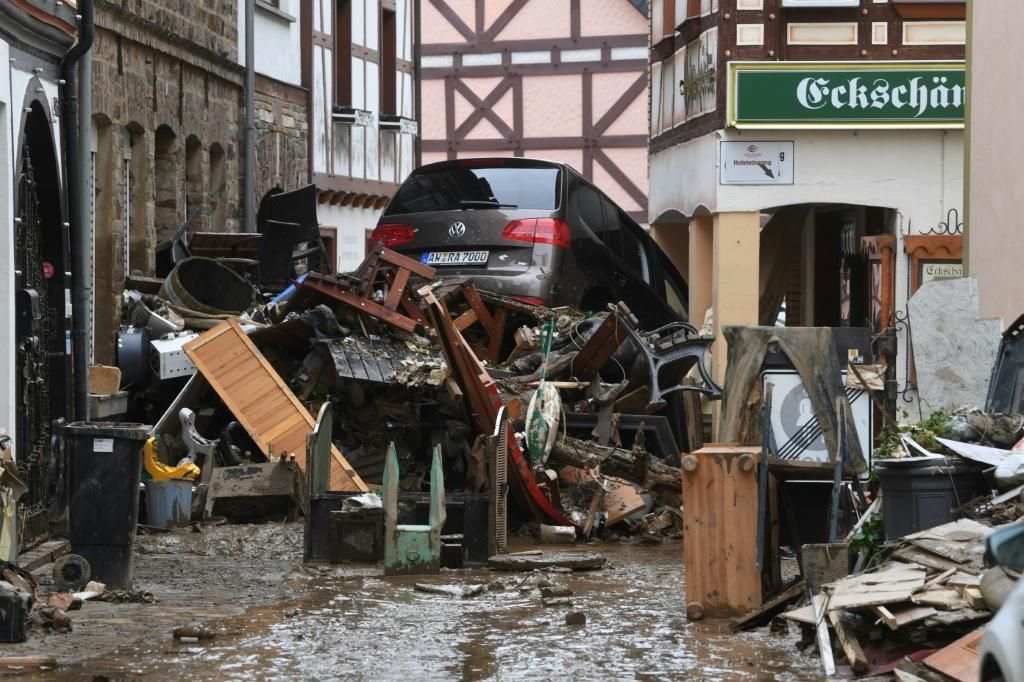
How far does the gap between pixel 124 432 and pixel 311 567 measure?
1.81 m

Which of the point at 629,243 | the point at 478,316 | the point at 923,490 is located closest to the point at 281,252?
the point at 478,316

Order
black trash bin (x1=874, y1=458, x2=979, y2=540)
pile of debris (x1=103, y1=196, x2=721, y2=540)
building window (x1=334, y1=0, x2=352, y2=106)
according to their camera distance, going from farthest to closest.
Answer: building window (x1=334, y1=0, x2=352, y2=106) < pile of debris (x1=103, y1=196, x2=721, y2=540) < black trash bin (x1=874, y1=458, x2=979, y2=540)

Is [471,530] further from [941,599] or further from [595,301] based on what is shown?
[595,301]

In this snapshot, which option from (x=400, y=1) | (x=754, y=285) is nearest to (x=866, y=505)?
(x=754, y=285)

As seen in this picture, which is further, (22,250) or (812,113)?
(812,113)

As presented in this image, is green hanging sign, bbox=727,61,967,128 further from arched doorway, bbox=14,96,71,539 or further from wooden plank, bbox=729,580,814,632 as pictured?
wooden plank, bbox=729,580,814,632

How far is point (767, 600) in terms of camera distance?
984 centimetres

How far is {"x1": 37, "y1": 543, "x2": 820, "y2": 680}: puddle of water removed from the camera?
320 inches

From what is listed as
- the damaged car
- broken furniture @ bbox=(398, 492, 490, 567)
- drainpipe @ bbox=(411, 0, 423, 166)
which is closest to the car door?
the damaged car

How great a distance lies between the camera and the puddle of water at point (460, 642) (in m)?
8.12

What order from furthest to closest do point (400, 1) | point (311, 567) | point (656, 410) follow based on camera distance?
point (400, 1) → point (656, 410) → point (311, 567)

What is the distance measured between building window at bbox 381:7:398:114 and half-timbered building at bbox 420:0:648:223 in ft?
31.6

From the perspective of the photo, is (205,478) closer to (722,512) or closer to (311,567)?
(311,567)

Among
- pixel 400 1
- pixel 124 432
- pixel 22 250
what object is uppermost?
pixel 400 1
